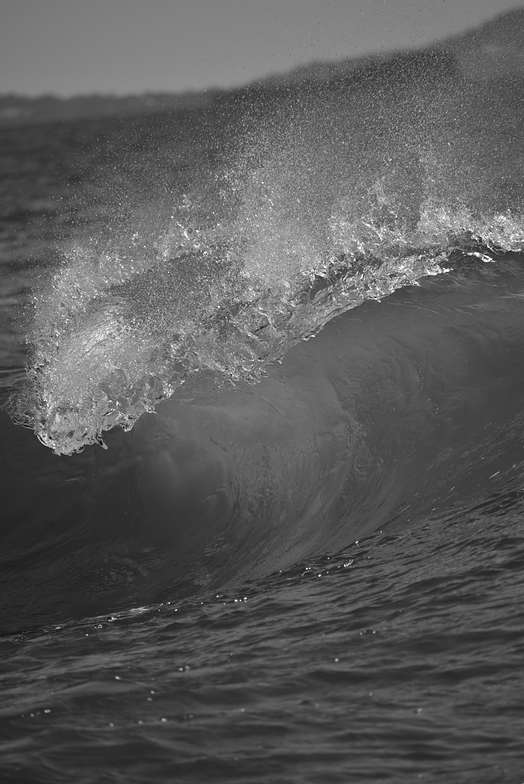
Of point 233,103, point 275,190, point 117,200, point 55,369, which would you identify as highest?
point 233,103

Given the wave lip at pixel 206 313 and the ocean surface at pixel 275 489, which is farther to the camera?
the wave lip at pixel 206 313

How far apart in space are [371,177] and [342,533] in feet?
19.3

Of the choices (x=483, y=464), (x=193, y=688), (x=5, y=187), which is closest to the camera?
(x=193, y=688)

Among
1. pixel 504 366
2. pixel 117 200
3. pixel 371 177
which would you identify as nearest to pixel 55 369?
pixel 504 366

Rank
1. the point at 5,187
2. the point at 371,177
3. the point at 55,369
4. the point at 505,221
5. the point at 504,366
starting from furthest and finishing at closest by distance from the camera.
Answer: the point at 5,187
the point at 371,177
the point at 505,221
the point at 504,366
the point at 55,369

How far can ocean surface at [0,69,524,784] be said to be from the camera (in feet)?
7.41

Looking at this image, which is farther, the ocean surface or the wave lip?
the wave lip

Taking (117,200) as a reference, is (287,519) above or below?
below

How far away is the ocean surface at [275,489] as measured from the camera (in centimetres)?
226

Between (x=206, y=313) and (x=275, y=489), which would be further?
(x=206, y=313)

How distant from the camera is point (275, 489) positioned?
14.7 feet

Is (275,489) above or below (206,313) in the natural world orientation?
below

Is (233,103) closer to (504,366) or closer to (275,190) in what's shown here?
(275,190)

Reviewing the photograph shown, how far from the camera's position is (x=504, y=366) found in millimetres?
5133
